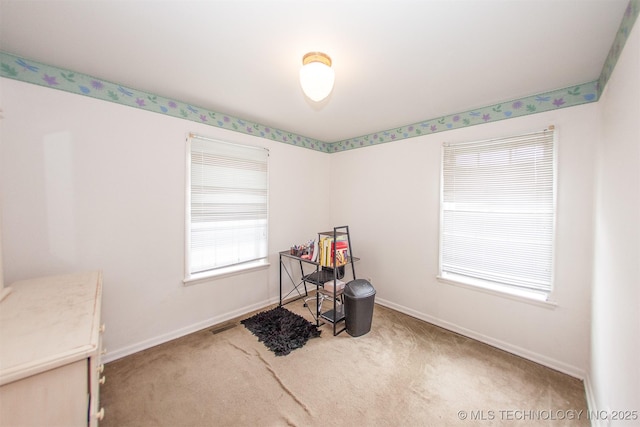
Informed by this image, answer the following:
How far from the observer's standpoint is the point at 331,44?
1.48m

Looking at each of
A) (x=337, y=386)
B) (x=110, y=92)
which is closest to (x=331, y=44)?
(x=110, y=92)

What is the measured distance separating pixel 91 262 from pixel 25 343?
1.29 meters

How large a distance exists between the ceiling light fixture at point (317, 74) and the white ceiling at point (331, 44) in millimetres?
67

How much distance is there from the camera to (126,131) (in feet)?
6.90

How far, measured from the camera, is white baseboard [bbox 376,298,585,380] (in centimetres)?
200

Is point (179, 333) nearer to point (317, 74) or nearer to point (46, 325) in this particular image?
point (46, 325)

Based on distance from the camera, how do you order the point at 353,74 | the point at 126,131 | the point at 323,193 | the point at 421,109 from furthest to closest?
1. the point at 323,193
2. the point at 421,109
3. the point at 126,131
4. the point at 353,74

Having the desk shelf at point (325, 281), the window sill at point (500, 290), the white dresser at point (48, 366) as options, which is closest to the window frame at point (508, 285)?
the window sill at point (500, 290)

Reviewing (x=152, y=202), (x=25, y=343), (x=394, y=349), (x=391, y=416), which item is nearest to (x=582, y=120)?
A: (x=394, y=349)

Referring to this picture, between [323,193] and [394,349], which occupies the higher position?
[323,193]

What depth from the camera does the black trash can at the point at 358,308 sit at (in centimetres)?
247

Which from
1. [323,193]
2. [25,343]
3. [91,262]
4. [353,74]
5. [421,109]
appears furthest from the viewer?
[323,193]

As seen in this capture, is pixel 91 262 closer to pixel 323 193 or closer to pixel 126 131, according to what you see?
pixel 126 131

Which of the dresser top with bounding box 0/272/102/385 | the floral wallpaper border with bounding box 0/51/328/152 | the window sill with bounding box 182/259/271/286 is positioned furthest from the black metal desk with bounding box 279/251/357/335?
the dresser top with bounding box 0/272/102/385
